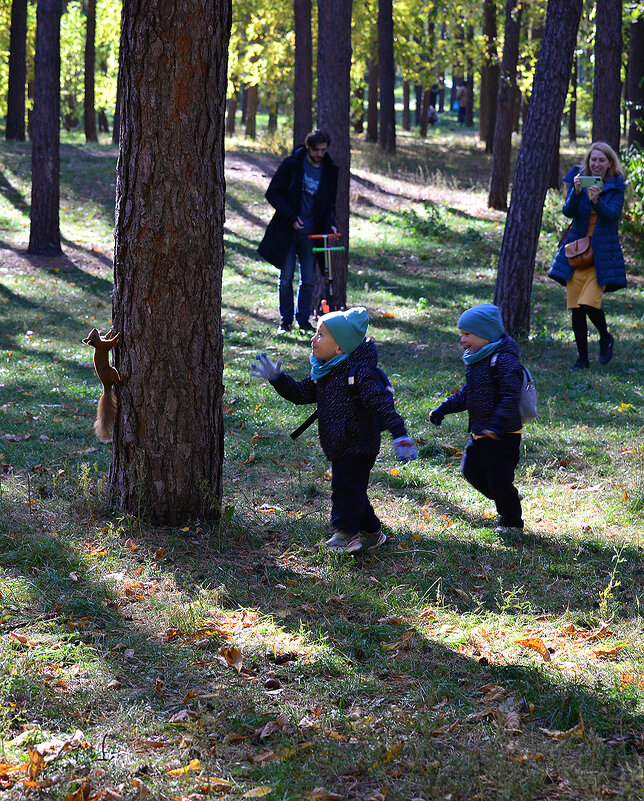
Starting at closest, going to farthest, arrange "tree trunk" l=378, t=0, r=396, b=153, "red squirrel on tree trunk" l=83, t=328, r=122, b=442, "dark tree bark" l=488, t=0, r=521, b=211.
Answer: "red squirrel on tree trunk" l=83, t=328, r=122, b=442 < "dark tree bark" l=488, t=0, r=521, b=211 < "tree trunk" l=378, t=0, r=396, b=153

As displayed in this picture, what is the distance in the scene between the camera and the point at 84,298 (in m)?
13.2

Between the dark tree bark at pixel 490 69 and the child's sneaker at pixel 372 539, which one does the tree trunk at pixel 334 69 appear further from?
the dark tree bark at pixel 490 69

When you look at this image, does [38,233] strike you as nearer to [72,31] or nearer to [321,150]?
[321,150]

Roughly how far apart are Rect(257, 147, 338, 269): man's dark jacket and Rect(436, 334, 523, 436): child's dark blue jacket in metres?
5.39

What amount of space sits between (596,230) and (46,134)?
33.8 feet

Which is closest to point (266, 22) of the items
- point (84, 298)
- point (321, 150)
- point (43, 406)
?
point (84, 298)

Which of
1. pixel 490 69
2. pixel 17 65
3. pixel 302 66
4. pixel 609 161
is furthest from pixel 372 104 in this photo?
pixel 609 161

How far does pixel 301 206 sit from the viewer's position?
33.9 ft

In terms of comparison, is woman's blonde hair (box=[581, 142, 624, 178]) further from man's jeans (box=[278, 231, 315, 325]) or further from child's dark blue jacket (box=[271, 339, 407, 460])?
child's dark blue jacket (box=[271, 339, 407, 460])

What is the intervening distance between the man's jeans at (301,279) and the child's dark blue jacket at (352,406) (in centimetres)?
576

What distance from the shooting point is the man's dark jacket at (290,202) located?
1012 centimetres

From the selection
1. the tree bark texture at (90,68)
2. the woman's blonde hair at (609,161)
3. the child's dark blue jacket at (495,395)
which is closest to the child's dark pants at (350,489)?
the child's dark blue jacket at (495,395)

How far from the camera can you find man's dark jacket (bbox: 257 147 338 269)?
10117 mm

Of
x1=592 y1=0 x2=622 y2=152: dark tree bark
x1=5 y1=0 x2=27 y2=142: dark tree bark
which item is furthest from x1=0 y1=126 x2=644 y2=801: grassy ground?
x1=5 y1=0 x2=27 y2=142: dark tree bark
